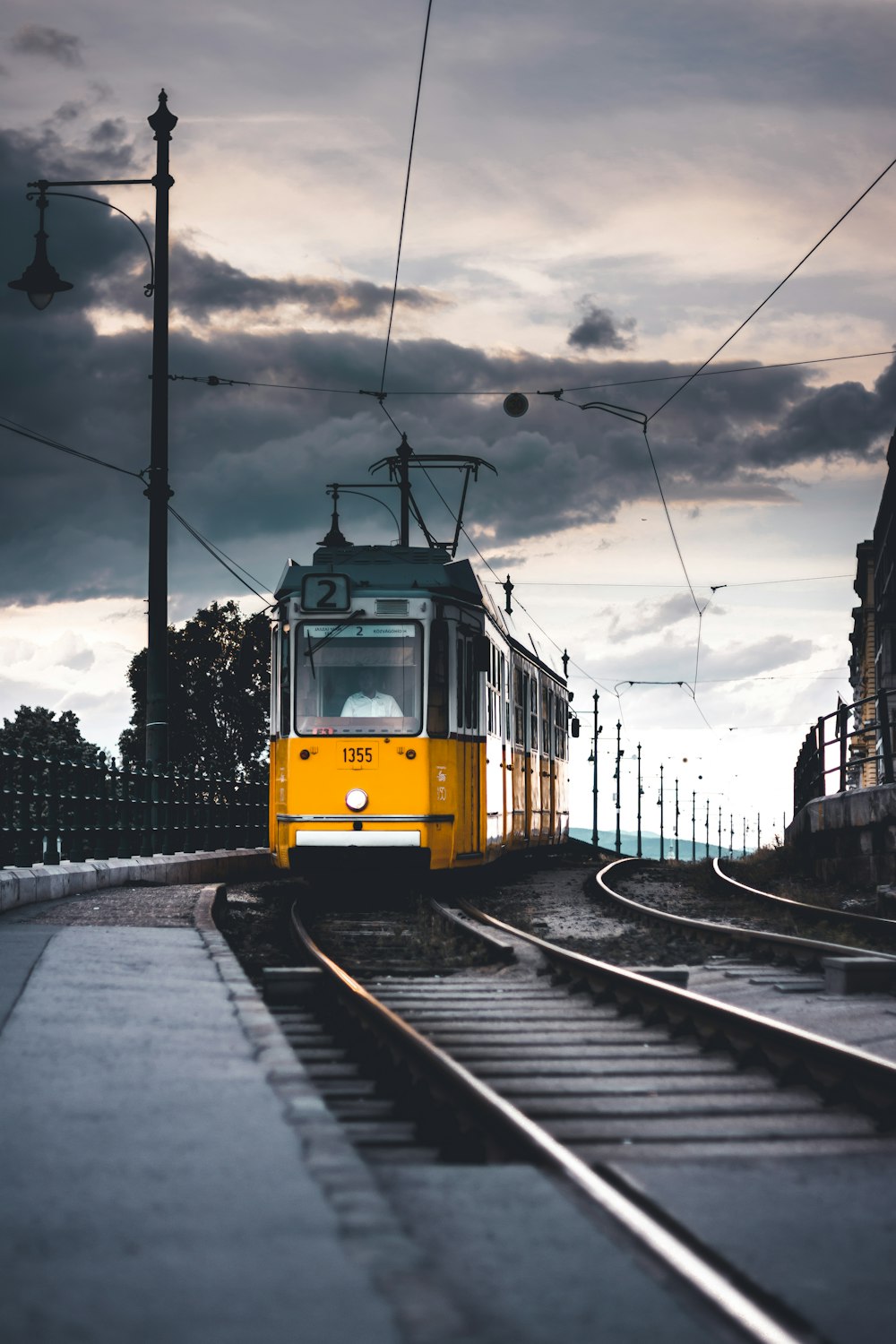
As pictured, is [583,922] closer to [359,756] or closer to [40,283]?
[359,756]

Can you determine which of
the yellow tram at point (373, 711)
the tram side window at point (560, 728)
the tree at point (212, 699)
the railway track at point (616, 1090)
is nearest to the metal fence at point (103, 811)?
the yellow tram at point (373, 711)

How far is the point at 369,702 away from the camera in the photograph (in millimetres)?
16109

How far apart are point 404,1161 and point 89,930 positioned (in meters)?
6.99

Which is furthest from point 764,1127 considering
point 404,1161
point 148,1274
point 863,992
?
point 863,992

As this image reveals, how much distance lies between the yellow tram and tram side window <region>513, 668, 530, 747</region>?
419cm

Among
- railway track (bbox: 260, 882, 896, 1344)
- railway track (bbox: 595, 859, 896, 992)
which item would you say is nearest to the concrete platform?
railway track (bbox: 260, 882, 896, 1344)

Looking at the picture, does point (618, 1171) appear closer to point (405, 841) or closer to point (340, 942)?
point (340, 942)

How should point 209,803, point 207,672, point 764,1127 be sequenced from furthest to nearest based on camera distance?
1. point 207,672
2. point 209,803
3. point 764,1127

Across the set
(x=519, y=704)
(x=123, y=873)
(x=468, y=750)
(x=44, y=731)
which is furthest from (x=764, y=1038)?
(x=44, y=731)

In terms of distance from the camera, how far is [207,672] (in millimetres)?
57594

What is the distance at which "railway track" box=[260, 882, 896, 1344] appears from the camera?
4348 millimetres

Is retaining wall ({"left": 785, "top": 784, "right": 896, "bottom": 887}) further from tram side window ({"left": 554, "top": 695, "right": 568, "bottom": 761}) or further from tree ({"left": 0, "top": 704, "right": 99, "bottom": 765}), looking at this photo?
tree ({"left": 0, "top": 704, "right": 99, "bottom": 765})

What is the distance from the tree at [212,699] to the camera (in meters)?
57.2

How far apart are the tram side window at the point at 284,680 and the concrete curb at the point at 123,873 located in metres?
2.55
